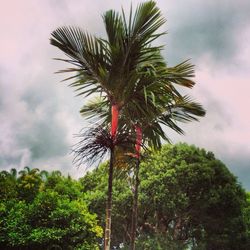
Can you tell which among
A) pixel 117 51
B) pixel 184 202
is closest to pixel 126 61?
pixel 117 51

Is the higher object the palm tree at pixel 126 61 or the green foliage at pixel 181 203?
the green foliage at pixel 181 203

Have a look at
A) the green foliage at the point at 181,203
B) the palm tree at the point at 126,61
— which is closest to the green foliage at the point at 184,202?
the green foliage at the point at 181,203

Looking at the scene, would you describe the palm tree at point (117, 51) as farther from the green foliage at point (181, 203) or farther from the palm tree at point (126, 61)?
the green foliage at point (181, 203)

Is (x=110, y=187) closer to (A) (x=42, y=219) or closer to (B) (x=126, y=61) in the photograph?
(B) (x=126, y=61)

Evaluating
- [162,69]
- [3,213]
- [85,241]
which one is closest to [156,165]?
[85,241]

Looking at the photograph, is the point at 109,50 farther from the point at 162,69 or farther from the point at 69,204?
the point at 69,204

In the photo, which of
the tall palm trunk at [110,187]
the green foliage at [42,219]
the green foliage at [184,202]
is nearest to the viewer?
the tall palm trunk at [110,187]

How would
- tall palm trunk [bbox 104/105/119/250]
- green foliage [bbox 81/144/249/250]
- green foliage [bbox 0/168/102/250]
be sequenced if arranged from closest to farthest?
tall palm trunk [bbox 104/105/119/250] < green foliage [bbox 0/168/102/250] < green foliage [bbox 81/144/249/250]

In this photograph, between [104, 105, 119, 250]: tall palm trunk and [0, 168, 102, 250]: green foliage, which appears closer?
[104, 105, 119, 250]: tall palm trunk

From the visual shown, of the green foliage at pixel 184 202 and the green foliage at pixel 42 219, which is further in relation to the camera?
the green foliage at pixel 184 202

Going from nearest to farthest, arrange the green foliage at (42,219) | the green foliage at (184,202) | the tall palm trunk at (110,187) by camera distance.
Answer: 1. the tall palm trunk at (110,187)
2. the green foliage at (42,219)
3. the green foliage at (184,202)

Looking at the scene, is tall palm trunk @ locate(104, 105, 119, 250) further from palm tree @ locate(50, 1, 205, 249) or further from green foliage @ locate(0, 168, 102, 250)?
green foliage @ locate(0, 168, 102, 250)

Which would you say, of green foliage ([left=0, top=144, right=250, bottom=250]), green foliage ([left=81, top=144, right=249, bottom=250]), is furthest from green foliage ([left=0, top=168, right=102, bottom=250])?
green foliage ([left=81, top=144, right=249, bottom=250])

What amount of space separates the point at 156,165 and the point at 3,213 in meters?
14.3
